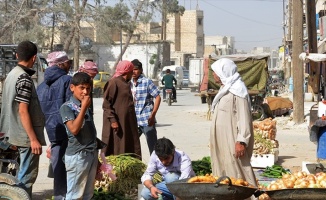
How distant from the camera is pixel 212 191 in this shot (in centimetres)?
588

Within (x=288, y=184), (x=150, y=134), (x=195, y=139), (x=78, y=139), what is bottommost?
(x=195, y=139)

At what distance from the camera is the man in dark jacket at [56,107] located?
7.57m

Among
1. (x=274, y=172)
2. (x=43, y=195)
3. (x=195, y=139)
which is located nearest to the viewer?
(x=43, y=195)

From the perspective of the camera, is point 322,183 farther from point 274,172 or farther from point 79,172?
point 274,172

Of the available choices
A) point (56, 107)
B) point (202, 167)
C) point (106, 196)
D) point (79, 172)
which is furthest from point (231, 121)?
point (202, 167)

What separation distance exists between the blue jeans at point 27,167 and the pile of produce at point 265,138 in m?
5.50

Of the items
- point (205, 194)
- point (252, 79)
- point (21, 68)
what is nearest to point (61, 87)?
point (21, 68)

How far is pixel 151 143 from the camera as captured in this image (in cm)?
1011

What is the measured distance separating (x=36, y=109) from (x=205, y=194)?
213 centimetres

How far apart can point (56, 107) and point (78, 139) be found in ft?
2.99

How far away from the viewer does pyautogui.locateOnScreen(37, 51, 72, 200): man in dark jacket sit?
7.57 meters

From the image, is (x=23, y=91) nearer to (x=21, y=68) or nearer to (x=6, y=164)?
(x=21, y=68)

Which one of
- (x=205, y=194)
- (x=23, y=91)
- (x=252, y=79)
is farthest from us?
(x=252, y=79)

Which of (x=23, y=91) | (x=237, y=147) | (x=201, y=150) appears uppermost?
(x=23, y=91)
